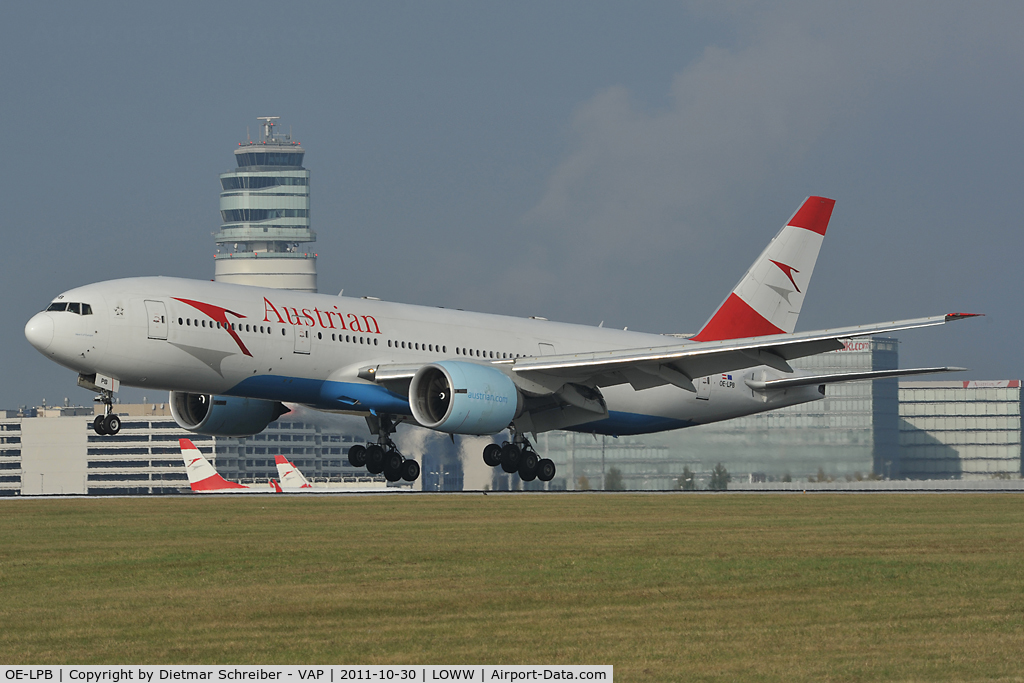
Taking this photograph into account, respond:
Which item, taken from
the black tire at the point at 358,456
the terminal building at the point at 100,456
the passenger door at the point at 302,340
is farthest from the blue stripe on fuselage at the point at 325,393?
the terminal building at the point at 100,456

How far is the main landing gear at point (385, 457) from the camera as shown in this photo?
4634 cm

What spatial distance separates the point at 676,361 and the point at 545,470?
243 inches

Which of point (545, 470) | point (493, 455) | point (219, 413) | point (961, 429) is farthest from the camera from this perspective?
point (961, 429)

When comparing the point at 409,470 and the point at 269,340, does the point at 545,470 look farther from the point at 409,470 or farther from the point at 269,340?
the point at 269,340

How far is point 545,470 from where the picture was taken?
47219mm

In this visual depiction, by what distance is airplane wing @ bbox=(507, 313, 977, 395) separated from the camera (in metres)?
40.8

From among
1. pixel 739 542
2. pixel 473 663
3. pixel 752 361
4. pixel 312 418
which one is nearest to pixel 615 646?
pixel 473 663

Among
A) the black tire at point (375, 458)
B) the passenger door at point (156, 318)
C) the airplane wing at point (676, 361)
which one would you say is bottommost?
the black tire at point (375, 458)

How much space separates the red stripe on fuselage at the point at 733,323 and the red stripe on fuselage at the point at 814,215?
3836 millimetres

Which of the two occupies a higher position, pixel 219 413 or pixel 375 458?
pixel 219 413

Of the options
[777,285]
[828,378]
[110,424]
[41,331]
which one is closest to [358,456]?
[110,424]

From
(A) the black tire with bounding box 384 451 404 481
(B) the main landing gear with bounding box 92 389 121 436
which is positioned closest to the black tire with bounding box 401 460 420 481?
(A) the black tire with bounding box 384 451 404 481

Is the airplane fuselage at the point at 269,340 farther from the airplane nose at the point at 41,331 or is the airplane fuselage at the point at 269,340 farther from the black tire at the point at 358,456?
the black tire at the point at 358,456

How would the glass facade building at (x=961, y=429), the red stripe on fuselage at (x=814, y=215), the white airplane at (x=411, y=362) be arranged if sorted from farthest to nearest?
the glass facade building at (x=961, y=429) < the red stripe on fuselage at (x=814, y=215) < the white airplane at (x=411, y=362)
